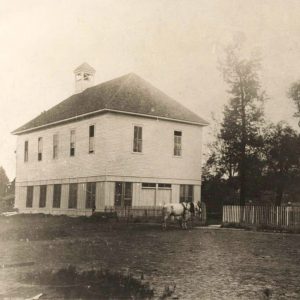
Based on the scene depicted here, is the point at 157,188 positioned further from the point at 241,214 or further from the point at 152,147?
the point at 241,214

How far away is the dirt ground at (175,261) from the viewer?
341 inches

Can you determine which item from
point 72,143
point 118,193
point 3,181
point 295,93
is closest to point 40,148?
point 72,143

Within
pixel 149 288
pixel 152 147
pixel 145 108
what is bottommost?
pixel 149 288

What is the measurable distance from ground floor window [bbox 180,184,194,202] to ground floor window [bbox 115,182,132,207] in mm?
4013

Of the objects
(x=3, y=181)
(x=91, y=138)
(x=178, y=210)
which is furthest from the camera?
(x=3, y=181)

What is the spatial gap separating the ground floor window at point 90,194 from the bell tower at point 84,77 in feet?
30.2

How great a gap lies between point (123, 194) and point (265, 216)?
8862 mm

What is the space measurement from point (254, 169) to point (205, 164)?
609 cm

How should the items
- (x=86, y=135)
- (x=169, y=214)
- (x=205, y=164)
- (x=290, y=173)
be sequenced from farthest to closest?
(x=205, y=164)
(x=290, y=173)
(x=86, y=135)
(x=169, y=214)

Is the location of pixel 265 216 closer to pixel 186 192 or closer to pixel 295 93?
pixel 186 192

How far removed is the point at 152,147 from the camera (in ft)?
104

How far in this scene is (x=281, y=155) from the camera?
1489 inches

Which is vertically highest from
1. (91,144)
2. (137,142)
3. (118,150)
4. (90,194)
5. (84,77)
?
(84,77)

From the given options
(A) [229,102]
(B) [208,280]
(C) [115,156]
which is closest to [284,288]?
(B) [208,280]
